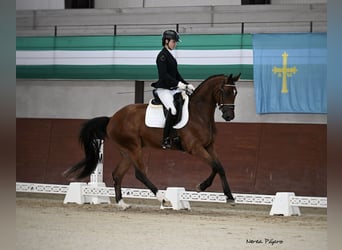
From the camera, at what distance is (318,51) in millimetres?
5984

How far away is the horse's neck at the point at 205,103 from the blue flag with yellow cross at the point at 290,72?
70.5 inches

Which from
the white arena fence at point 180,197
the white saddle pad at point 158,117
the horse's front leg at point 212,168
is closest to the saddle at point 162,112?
the white saddle pad at point 158,117

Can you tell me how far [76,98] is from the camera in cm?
712

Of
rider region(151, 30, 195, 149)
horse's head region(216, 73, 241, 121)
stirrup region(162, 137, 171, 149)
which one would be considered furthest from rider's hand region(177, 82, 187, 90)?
stirrup region(162, 137, 171, 149)

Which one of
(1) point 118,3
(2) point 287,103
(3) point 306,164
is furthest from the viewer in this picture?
(1) point 118,3

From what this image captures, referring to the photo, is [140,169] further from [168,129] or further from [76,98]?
[76,98]

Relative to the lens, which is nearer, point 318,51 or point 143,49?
point 318,51

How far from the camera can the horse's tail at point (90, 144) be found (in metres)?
4.83

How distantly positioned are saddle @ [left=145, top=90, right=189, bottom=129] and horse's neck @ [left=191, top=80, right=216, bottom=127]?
0.21 ft

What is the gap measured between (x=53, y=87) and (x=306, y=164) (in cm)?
291

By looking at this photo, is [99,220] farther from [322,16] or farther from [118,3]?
[118,3]

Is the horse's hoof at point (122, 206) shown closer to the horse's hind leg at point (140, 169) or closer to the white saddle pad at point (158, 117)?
the horse's hind leg at point (140, 169)
